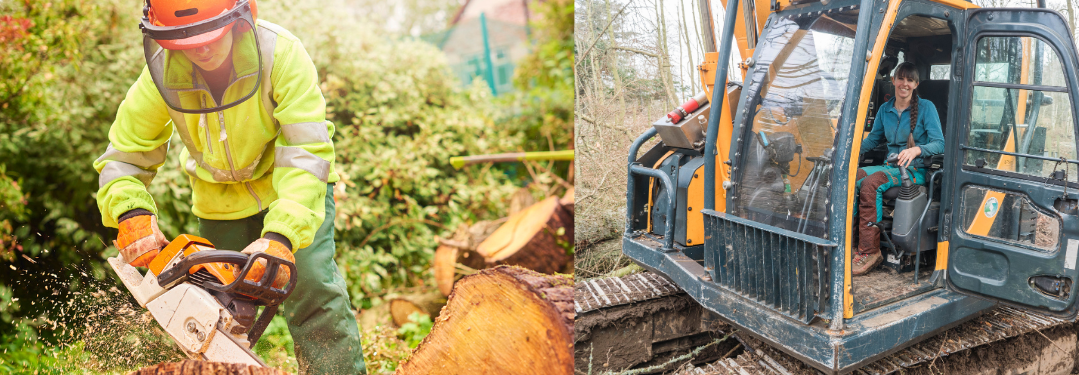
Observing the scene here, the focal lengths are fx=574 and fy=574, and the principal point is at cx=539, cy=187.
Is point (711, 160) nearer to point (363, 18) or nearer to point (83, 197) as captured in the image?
point (363, 18)

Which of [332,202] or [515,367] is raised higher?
[332,202]

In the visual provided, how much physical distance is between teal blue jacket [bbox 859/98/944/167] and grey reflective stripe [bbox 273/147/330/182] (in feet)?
9.88

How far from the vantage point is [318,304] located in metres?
2.09

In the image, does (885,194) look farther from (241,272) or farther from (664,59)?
(241,272)

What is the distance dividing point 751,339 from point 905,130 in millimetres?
1535

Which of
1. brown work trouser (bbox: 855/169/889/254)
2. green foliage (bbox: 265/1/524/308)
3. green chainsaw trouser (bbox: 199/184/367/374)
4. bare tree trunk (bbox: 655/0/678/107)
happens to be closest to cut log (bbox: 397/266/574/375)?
green chainsaw trouser (bbox: 199/184/367/374)

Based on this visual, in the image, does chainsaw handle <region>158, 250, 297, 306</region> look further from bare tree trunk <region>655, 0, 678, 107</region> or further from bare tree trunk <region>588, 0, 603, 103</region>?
bare tree trunk <region>655, 0, 678, 107</region>

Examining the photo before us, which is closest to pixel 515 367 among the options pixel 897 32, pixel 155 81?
pixel 155 81

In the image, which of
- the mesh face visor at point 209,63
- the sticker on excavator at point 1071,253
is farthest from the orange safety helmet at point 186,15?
the sticker on excavator at point 1071,253

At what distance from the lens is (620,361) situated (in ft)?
12.0

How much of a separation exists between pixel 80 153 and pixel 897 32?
4500 mm

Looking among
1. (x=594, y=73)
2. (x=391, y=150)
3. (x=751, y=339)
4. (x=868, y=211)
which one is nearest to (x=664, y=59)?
(x=594, y=73)

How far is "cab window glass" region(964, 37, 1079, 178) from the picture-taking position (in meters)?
2.75

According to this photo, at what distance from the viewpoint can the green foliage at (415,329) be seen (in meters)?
2.54
